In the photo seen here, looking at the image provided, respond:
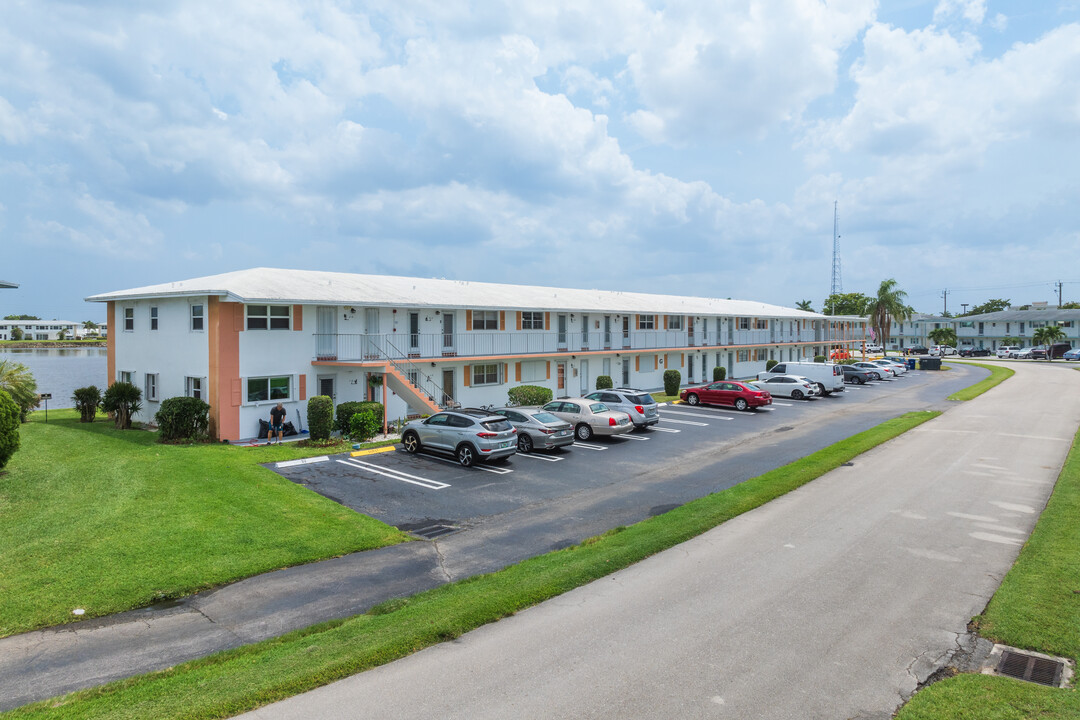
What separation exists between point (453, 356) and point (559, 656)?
21.6m

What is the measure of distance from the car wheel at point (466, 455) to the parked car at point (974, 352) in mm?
98388

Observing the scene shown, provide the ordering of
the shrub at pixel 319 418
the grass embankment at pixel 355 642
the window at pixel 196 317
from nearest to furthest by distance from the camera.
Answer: the grass embankment at pixel 355 642 < the shrub at pixel 319 418 < the window at pixel 196 317

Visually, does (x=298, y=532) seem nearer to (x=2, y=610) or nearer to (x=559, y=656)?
(x=2, y=610)

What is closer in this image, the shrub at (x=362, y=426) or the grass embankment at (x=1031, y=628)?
the grass embankment at (x=1031, y=628)

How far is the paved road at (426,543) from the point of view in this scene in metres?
8.00

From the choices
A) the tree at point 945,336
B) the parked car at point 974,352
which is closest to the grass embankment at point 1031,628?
the parked car at point 974,352

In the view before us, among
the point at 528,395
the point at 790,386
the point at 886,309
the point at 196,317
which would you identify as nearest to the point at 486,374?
the point at 528,395

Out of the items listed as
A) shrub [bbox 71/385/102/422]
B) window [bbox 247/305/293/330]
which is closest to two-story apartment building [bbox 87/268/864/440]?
window [bbox 247/305/293/330]

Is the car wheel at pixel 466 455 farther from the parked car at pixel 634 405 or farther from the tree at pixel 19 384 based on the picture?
the tree at pixel 19 384

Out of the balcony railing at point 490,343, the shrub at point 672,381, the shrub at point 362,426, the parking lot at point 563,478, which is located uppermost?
the balcony railing at point 490,343

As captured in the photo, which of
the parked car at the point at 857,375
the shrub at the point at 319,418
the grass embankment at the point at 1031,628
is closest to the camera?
the grass embankment at the point at 1031,628

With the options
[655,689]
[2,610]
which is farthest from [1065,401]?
[2,610]

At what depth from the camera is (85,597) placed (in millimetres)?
9492

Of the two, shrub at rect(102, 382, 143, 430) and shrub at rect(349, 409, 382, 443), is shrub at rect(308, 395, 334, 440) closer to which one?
shrub at rect(349, 409, 382, 443)
